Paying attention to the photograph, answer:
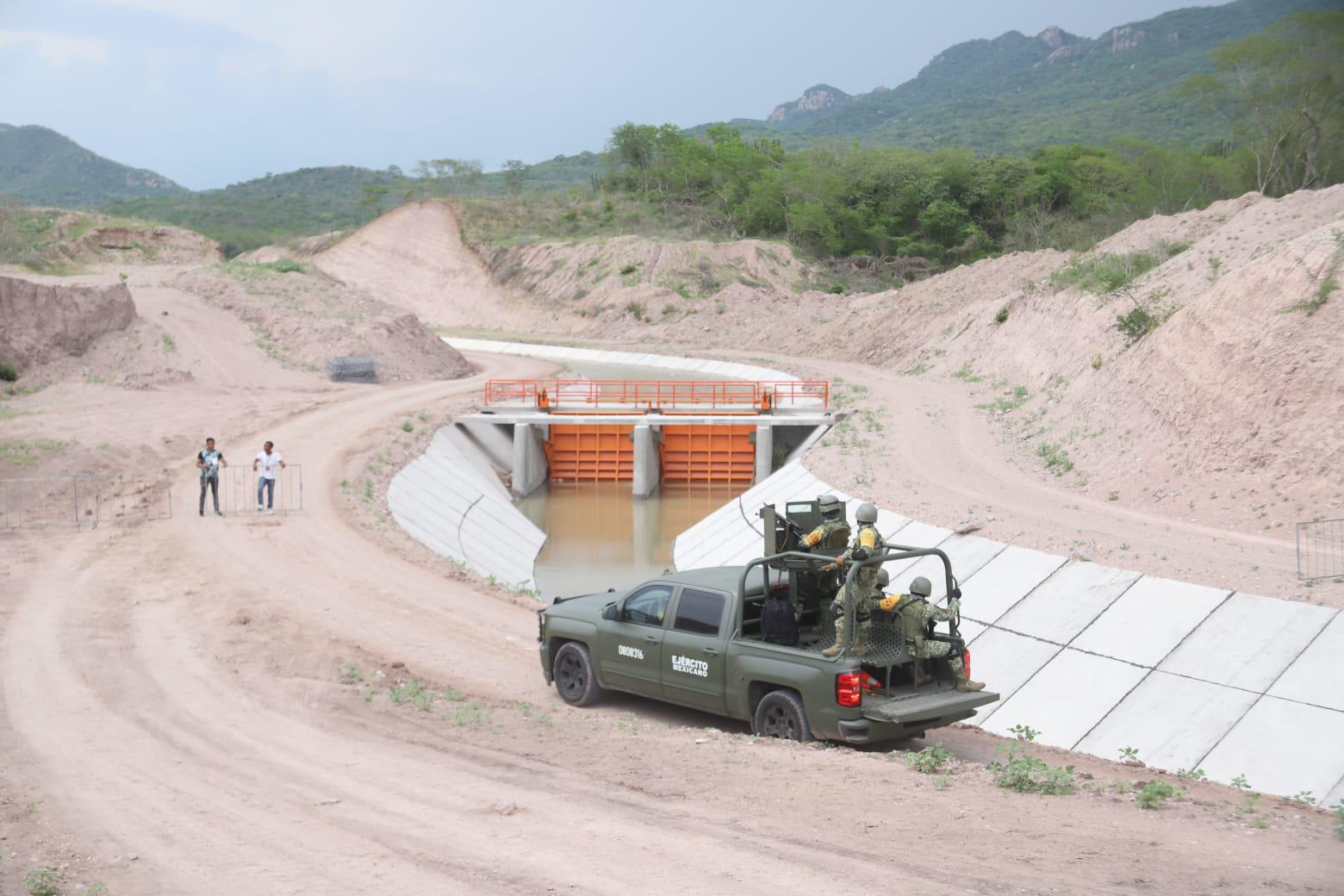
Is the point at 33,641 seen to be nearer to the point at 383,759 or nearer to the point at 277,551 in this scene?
the point at 277,551

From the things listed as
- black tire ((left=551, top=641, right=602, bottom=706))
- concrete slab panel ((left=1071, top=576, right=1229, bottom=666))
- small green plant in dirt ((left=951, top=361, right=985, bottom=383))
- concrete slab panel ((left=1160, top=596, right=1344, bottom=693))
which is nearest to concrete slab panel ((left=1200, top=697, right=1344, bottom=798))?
concrete slab panel ((left=1160, top=596, right=1344, bottom=693))

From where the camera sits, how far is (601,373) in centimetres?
6594

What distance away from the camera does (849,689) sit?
35.3 feet

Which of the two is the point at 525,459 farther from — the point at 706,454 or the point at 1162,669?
the point at 1162,669

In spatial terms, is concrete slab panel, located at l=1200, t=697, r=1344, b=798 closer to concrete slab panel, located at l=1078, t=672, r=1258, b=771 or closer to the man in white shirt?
concrete slab panel, located at l=1078, t=672, r=1258, b=771

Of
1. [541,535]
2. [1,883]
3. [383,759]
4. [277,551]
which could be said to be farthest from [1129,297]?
[1,883]

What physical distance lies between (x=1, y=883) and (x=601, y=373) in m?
58.8

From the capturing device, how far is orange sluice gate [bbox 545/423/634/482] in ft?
145

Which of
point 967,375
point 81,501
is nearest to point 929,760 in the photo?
point 81,501

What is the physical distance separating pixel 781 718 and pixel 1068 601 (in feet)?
26.7

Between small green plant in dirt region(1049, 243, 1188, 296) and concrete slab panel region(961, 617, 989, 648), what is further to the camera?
small green plant in dirt region(1049, 243, 1188, 296)

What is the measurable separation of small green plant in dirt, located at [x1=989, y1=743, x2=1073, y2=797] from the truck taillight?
134 cm

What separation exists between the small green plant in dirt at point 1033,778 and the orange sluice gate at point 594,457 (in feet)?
113

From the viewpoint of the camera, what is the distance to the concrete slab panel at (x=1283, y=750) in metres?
12.9
